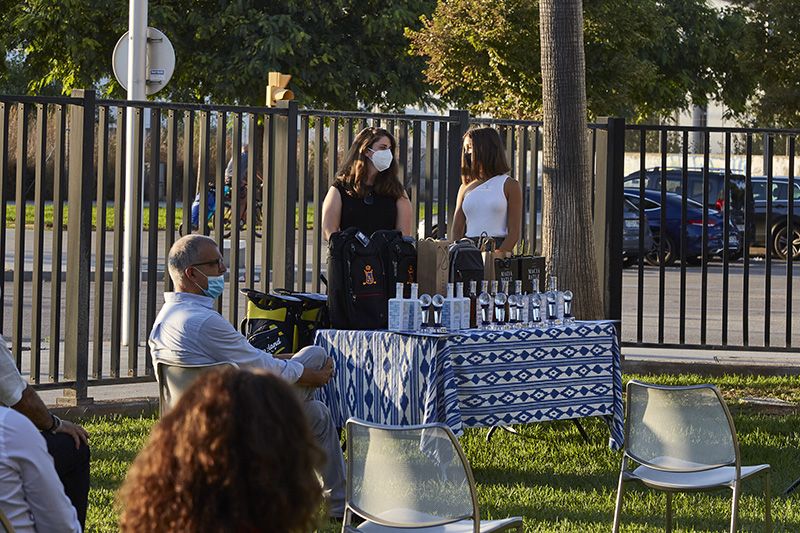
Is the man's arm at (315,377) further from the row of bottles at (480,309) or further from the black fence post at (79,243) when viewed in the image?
the black fence post at (79,243)

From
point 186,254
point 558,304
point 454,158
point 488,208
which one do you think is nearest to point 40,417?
point 186,254

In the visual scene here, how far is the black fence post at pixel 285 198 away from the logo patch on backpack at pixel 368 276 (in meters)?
2.28

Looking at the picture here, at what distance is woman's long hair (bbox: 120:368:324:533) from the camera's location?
2514mm

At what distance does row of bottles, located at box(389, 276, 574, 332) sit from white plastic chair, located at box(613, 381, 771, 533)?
1.67 metres

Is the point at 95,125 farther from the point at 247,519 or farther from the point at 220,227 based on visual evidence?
the point at 247,519

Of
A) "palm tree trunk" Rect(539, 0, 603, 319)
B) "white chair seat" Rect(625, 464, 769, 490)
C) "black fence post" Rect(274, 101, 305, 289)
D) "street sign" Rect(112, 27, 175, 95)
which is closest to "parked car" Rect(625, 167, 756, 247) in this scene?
"street sign" Rect(112, 27, 175, 95)

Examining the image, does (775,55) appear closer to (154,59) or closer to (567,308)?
(154,59)

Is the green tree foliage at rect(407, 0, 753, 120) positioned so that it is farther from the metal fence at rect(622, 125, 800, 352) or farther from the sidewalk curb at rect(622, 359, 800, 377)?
the sidewalk curb at rect(622, 359, 800, 377)

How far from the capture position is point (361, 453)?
15.8ft

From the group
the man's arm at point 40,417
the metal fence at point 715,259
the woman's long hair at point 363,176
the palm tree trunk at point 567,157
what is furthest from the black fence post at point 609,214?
the man's arm at point 40,417

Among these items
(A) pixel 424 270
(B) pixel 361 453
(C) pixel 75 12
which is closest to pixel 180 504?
(B) pixel 361 453

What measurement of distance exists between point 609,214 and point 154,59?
412 cm

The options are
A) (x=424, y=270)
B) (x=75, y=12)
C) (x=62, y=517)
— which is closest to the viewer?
(x=62, y=517)

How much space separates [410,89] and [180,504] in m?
24.9
